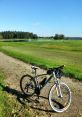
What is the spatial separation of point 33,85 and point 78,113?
2096 mm

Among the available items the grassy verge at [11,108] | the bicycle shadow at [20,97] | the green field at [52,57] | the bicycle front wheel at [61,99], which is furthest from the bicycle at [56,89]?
the green field at [52,57]

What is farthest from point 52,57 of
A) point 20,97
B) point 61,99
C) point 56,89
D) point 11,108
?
point 11,108

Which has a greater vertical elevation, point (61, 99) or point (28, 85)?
point (28, 85)

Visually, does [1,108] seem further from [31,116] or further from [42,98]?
[42,98]

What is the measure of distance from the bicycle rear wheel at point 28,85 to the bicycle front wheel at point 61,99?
91 centimetres

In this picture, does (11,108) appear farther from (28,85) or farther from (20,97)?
(20,97)

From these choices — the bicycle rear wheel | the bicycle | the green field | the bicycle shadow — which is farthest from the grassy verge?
the green field

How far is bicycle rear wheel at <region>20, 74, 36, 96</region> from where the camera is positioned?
34.6 feet

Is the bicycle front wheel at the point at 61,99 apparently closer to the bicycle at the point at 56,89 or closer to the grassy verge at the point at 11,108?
the bicycle at the point at 56,89

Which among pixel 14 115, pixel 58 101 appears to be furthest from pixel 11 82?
pixel 14 115

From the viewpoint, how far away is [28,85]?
A: 35.3ft

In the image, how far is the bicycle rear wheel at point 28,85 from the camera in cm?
1055

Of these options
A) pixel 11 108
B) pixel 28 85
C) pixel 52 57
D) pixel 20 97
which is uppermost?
pixel 28 85

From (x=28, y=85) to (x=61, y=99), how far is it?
139 cm
